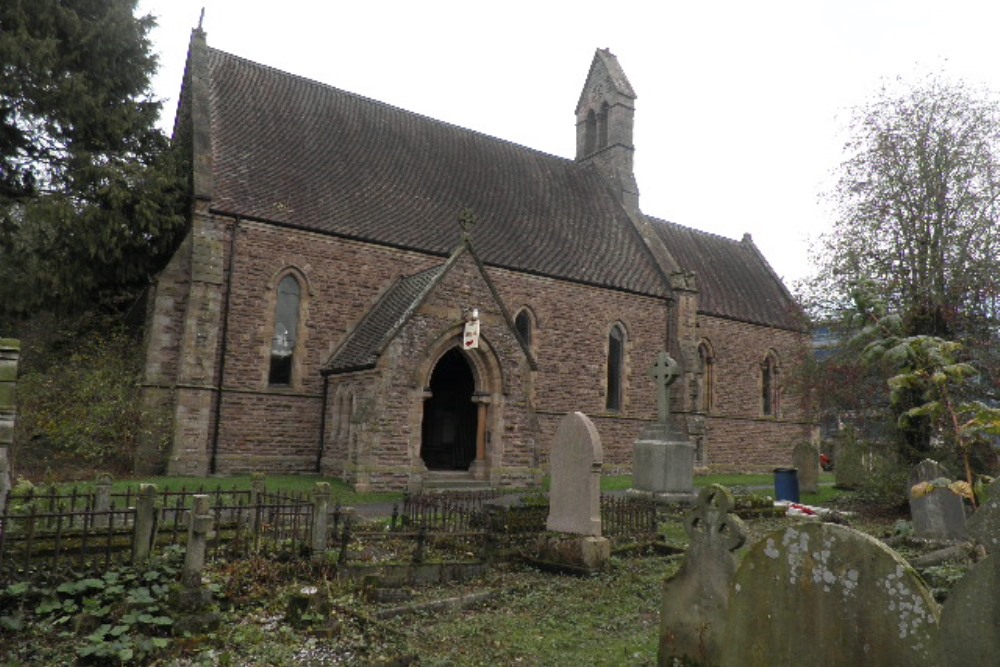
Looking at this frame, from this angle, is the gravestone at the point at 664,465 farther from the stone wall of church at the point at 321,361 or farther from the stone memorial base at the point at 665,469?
the stone wall of church at the point at 321,361

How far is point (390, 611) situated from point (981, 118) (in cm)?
1871

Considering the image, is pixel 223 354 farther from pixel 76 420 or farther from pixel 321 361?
pixel 76 420

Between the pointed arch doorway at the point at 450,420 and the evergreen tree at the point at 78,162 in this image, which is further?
the pointed arch doorway at the point at 450,420

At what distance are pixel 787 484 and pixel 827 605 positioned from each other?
14885mm

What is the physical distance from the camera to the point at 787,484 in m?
16.8

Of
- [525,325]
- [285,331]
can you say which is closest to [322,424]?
[285,331]

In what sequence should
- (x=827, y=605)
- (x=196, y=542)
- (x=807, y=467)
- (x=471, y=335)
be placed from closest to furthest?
(x=827, y=605) → (x=196, y=542) → (x=471, y=335) → (x=807, y=467)

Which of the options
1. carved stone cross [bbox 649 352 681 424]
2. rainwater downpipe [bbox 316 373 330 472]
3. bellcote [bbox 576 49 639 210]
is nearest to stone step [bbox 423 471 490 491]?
rainwater downpipe [bbox 316 373 330 472]

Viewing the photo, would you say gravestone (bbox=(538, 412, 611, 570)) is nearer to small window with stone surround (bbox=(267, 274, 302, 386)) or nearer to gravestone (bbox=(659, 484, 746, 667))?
gravestone (bbox=(659, 484, 746, 667))

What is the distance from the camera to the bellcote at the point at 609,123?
28.9 meters

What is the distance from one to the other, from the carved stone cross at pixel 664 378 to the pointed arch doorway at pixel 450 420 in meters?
6.19

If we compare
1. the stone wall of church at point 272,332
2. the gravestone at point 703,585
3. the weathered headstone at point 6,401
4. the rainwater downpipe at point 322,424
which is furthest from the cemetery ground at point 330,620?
the rainwater downpipe at point 322,424

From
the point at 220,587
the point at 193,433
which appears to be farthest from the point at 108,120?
the point at 220,587

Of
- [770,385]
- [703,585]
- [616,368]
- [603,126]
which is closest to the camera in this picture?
[703,585]
